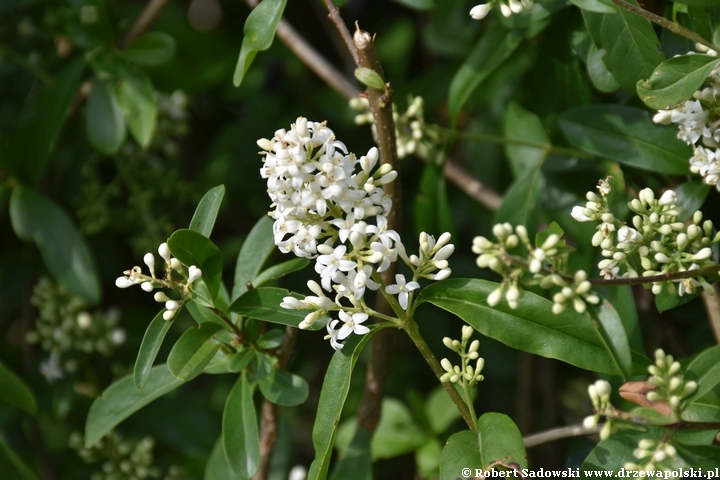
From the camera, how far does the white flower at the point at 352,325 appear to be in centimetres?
152

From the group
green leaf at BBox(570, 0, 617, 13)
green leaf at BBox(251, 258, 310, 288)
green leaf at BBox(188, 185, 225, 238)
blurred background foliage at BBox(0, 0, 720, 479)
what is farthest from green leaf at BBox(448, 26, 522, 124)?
green leaf at BBox(188, 185, 225, 238)

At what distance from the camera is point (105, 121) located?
280cm

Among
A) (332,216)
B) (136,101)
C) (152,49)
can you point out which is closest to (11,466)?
(136,101)

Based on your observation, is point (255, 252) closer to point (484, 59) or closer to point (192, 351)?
point (192, 351)

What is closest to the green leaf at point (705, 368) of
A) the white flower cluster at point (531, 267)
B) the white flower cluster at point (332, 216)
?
the white flower cluster at point (531, 267)

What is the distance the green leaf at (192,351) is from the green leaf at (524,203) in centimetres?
103

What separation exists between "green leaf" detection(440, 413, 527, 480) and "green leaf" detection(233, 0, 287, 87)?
98 cm

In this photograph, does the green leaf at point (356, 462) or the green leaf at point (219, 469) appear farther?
the green leaf at point (219, 469)

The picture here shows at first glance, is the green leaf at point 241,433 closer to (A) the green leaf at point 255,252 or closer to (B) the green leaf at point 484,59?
(A) the green leaf at point 255,252

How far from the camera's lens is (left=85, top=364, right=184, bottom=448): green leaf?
6.37 feet

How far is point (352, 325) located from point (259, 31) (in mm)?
778

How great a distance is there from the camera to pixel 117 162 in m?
3.16

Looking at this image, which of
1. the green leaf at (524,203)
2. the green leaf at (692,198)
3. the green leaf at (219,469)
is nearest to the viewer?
the green leaf at (692,198)

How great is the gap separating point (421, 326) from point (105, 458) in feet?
4.71
